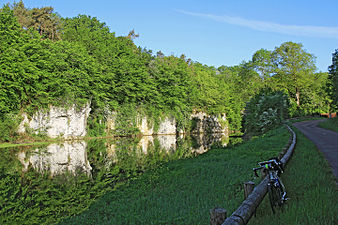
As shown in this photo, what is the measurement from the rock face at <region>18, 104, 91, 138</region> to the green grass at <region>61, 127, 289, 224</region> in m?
29.7

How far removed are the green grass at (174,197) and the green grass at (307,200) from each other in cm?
135

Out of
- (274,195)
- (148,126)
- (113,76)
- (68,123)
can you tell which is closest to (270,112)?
(148,126)

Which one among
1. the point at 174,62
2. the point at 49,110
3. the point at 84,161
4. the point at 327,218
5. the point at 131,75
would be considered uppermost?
the point at 174,62

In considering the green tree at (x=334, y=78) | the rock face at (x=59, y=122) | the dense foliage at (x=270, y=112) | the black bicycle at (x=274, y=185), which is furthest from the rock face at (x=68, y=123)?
the black bicycle at (x=274, y=185)

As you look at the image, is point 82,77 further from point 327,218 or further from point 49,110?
point 327,218

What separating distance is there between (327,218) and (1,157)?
24.2m

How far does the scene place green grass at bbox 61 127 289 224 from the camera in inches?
287

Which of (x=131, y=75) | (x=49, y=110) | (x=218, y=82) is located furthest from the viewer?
(x=218, y=82)

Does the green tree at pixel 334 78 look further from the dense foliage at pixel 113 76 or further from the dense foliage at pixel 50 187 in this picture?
the dense foliage at pixel 50 187

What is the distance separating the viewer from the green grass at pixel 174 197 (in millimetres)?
7302

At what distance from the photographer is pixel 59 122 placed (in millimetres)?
39531

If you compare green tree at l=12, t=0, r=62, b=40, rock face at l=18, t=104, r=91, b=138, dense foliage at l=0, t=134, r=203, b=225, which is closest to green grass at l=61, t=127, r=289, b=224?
dense foliage at l=0, t=134, r=203, b=225

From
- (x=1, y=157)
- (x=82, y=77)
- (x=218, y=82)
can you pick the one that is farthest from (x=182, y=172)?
(x=218, y=82)

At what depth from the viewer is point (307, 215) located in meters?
5.16
